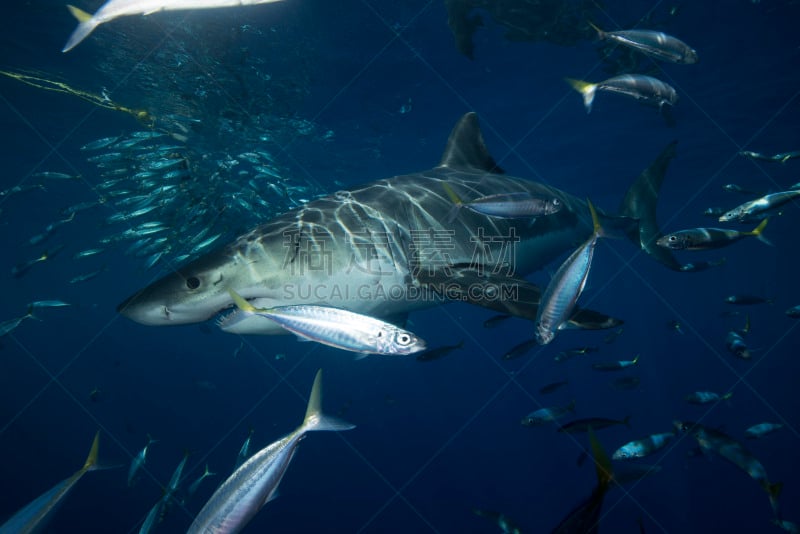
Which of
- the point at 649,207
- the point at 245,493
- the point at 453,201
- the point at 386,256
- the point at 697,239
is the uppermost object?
the point at 453,201

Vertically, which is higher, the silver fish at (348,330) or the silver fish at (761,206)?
the silver fish at (348,330)

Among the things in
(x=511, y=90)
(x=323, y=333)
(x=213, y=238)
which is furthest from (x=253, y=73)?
(x=323, y=333)

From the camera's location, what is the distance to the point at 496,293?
354 centimetres

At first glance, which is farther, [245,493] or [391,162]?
[391,162]

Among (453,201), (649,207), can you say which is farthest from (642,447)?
(453,201)

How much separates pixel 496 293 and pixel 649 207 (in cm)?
432

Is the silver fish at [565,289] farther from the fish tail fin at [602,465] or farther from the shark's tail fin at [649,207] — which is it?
the shark's tail fin at [649,207]

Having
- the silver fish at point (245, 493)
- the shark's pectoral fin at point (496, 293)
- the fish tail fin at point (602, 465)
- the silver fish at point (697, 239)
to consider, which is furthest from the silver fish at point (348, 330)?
the silver fish at point (697, 239)

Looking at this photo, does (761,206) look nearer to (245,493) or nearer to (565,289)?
(565,289)

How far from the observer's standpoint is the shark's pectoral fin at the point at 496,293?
315 cm

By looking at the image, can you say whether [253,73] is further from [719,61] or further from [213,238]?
[719,61]

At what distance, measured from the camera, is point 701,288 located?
143250 mm

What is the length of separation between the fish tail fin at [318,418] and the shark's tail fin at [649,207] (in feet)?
17.1

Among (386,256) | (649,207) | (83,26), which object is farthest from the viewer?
(649,207)
